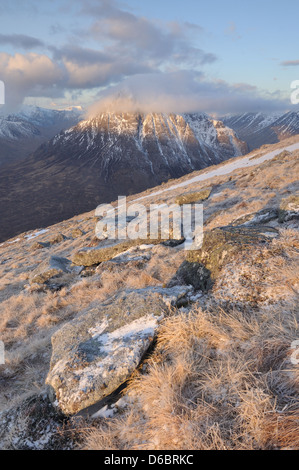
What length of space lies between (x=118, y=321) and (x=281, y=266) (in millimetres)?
2487

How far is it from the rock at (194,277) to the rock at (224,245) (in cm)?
8

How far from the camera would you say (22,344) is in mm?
5672

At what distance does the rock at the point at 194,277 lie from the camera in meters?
4.16

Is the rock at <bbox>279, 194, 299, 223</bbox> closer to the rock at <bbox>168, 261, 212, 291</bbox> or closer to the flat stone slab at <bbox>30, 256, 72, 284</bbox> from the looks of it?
the rock at <bbox>168, 261, 212, 291</bbox>

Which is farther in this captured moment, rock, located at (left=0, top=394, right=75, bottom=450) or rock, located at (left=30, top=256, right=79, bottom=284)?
rock, located at (left=30, top=256, right=79, bottom=284)

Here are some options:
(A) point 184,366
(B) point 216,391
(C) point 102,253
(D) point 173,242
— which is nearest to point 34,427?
(A) point 184,366

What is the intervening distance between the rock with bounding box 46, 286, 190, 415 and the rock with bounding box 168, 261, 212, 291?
0.26 meters

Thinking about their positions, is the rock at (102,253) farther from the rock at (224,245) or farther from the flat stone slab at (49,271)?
the rock at (224,245)

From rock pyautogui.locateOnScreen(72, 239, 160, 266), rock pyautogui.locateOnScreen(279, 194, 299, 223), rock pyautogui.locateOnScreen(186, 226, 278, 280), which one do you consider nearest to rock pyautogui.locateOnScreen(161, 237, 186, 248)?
rock pyautogui.locateOnScreen(72, 239, 160, 266)

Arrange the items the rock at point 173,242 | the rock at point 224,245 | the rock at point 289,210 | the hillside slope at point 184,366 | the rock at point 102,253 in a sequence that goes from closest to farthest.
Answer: the hillside slope at point 184,366 → the rock at point 224,245 → the rock at point 289,210 → the rock at point 173,242 → the rock at point 102,253

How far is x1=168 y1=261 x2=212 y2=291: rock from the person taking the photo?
4.16 meters

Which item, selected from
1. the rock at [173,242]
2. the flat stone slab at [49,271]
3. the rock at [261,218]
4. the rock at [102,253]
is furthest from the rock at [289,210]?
the flat stone slab at [49,271]

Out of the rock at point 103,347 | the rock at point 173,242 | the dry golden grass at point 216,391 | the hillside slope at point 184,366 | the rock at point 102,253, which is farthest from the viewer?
the rock at point 102,253

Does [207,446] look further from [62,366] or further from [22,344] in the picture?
[22,344]
